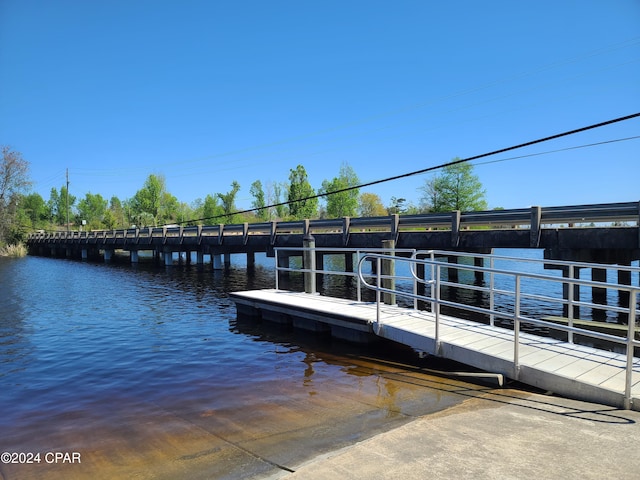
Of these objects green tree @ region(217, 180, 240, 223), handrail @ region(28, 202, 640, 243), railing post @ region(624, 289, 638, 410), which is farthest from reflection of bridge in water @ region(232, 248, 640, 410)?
green tree @ region(217, 180, 240, 223)

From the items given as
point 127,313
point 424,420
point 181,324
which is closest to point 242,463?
point 424,420

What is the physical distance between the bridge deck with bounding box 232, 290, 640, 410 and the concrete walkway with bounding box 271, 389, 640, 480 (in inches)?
11.3

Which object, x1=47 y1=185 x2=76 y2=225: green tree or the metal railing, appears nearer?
the metal railing

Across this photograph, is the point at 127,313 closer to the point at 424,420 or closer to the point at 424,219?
the point at 424,219

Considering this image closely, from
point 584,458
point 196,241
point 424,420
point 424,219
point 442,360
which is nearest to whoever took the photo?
point 584,458

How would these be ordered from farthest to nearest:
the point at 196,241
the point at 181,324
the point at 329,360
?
the point at 196,241, the point at 181,324, the point at 329,360

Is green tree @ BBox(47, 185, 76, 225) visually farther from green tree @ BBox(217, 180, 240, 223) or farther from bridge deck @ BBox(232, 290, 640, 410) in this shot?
bridge deck @ BBox(232, 290, 640, 410)

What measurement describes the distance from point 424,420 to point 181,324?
9449mm

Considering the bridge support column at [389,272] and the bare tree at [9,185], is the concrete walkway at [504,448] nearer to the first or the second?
the bridge support column at [389,272]

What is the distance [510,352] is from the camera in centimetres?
618

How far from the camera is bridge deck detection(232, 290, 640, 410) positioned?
5070 millimetres

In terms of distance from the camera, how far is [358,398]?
6242mm

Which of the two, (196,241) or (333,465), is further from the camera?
(196,241)

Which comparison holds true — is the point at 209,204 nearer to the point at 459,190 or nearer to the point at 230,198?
the point at 230,198
